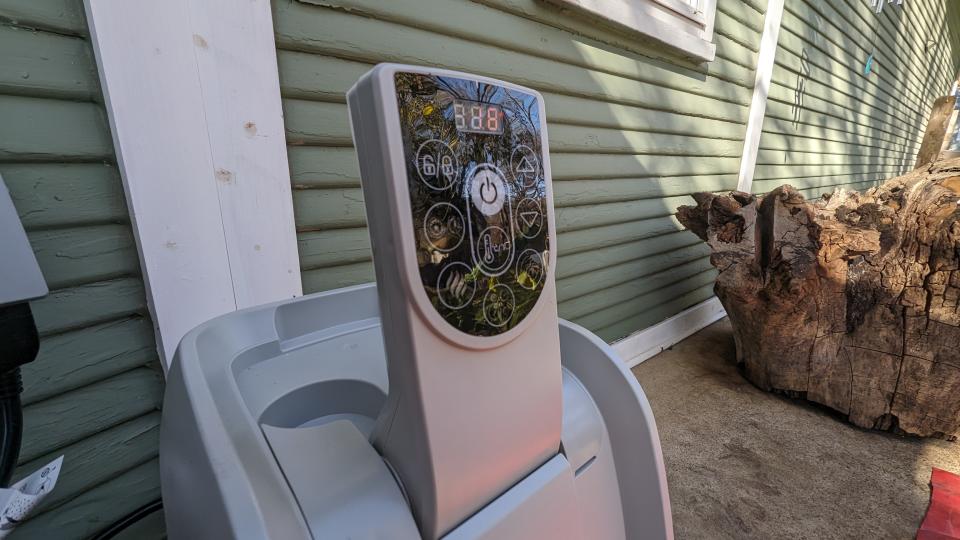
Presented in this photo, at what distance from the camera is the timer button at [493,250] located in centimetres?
47

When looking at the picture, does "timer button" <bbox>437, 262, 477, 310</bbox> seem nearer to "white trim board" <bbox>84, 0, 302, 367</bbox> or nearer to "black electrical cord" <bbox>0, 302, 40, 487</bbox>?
"black electrical cord" <bbox>0, 302, 40, 487</bbox>

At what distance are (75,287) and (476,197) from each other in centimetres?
89

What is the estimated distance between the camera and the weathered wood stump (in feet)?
5.49

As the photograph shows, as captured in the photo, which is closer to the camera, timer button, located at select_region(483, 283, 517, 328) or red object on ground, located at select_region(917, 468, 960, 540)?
timer button, located at select_region(483, 283, 517, 328)

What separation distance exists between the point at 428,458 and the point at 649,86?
7.08 ft

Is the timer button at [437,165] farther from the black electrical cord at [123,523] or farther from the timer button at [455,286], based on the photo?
the black electrical cord at [123,523]

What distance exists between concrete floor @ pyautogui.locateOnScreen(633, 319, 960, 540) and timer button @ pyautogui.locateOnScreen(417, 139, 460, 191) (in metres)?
1.42

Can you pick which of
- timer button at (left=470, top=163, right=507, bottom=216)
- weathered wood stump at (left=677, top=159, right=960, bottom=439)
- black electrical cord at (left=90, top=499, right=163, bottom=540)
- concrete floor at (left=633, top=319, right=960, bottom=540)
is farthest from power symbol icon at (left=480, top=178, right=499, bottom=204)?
weathered wood stump at (left=677, top=159, right=960, bottom=439)

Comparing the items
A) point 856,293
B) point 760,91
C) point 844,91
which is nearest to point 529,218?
point 856,293

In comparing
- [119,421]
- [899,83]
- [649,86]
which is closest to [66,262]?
[119,421]

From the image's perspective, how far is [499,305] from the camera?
49 cm

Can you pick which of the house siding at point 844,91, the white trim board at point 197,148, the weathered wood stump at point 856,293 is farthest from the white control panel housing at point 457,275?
the house siding at point 844,91

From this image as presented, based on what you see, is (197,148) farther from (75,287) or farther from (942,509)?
(942,509)

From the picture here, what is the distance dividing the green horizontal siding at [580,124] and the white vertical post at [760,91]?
2.7 inches
